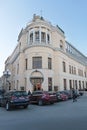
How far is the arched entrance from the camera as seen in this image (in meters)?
30.7

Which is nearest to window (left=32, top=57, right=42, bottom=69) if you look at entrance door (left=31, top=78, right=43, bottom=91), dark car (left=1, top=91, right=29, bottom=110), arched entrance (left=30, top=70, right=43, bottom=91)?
arched entrance (left=30, top=70, right=43, bottom=91)

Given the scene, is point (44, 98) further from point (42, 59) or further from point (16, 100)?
point (42, 59)

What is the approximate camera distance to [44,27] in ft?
110

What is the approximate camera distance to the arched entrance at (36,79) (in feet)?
101

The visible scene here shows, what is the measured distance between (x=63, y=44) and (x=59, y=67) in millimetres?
7224

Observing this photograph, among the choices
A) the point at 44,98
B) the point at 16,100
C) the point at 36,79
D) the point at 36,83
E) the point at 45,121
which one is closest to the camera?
the point at 45,121

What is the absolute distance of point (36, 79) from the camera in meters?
31.0

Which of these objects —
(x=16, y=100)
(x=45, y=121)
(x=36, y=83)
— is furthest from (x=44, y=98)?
(x=36, y=83)

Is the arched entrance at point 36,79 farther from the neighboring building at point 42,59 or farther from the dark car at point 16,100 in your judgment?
the dark car at point 16,100

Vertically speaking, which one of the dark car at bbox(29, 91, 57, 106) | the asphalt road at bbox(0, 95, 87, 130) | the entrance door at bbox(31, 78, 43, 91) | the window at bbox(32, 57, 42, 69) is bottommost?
the asphalt road at bbox(0, 95, 87, 130)

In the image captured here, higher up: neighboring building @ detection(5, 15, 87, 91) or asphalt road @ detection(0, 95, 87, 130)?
neighboring building @ detection(5, 15, 87, 91)

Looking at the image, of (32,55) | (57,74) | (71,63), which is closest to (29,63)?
(32,55)

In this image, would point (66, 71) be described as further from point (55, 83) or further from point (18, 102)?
point (18, 102)

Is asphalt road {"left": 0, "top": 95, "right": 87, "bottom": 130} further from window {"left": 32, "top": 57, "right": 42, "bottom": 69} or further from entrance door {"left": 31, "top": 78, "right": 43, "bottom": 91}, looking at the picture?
window {"left": 32, "top": 57, "right": 42, "bottom": 69}
